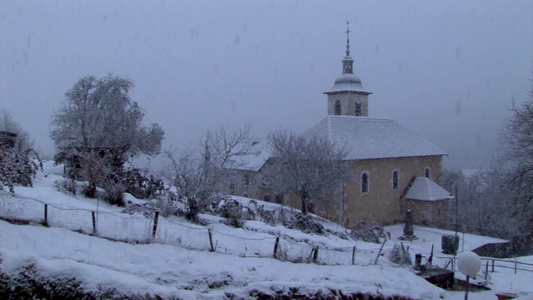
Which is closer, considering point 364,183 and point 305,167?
point 305,167

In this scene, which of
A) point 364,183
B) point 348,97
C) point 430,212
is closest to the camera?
point 364,183

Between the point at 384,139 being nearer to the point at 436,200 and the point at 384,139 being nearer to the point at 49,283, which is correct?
the point at 436,200

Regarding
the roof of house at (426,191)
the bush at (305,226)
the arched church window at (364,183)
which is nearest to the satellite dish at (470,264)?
the bush at (305,226)

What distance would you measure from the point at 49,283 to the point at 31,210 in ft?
13.2

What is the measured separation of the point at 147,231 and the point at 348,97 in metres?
32.5

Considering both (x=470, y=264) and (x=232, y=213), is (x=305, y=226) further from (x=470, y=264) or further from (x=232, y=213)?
(x=470, y=264)

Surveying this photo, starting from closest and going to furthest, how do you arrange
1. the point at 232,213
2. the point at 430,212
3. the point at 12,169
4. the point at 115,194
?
the point at 12,169
the point at 115,194
the point at 232,213
the point at 430,212

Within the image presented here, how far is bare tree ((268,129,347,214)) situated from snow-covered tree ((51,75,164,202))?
797cm

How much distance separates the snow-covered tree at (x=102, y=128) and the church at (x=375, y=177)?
22.6 ft

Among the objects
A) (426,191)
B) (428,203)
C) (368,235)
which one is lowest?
(368,235)

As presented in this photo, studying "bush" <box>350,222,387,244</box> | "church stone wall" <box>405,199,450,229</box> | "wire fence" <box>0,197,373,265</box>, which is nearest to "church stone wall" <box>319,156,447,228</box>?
"church stone wall" <box>405,199,450,229</box>

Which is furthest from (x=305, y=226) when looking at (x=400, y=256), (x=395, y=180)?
(x=395, y=180)

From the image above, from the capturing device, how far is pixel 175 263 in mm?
10875

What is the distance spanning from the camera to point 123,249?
11.1 m
